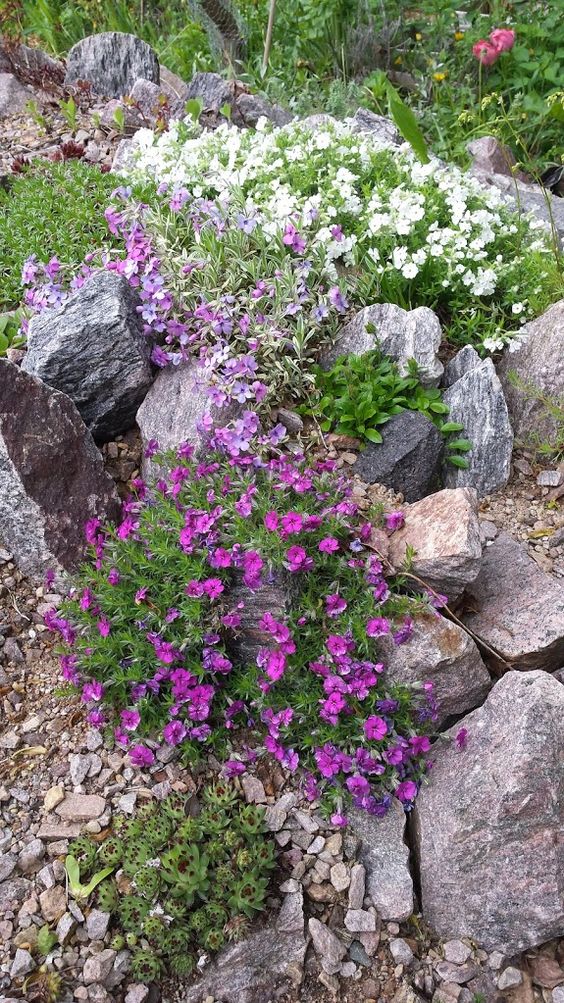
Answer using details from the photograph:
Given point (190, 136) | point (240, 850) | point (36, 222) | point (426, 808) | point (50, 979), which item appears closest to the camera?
point (50, 979)

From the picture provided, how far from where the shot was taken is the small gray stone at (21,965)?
2627mm

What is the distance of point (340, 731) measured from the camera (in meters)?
3.07

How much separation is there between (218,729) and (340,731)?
0.48 m

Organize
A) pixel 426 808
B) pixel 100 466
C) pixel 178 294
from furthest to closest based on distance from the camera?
1. pixel 178 294
2. pixel 100 466
3. pixel 426 808

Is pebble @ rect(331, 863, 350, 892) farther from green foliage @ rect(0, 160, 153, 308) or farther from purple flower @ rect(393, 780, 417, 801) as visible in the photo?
green foliage @ rect(0, 160, 153, 308)

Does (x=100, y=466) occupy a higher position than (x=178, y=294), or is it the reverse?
(x=178, y=294)

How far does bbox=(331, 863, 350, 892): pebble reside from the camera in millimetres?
2912

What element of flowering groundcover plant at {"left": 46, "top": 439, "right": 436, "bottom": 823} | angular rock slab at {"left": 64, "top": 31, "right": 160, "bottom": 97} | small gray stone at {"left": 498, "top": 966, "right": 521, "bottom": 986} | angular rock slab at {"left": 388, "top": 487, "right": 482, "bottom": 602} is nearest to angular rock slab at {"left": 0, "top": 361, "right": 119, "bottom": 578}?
flowering groundcover plant at {"left": 46, "top": 439, "right": 436, "bottom": 823}

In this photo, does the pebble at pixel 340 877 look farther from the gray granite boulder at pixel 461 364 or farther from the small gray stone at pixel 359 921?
the gray granite boulder at pixel 461 364

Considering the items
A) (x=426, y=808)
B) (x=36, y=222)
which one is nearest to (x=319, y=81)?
(x=36, y=222)

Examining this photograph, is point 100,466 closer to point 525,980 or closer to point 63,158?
point 525,980

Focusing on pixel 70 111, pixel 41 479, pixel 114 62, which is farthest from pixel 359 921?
pixel 114 62

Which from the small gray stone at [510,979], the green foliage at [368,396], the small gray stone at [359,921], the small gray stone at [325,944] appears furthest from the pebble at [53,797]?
the green foliage at [368,396]

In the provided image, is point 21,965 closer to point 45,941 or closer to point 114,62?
point 45,941
